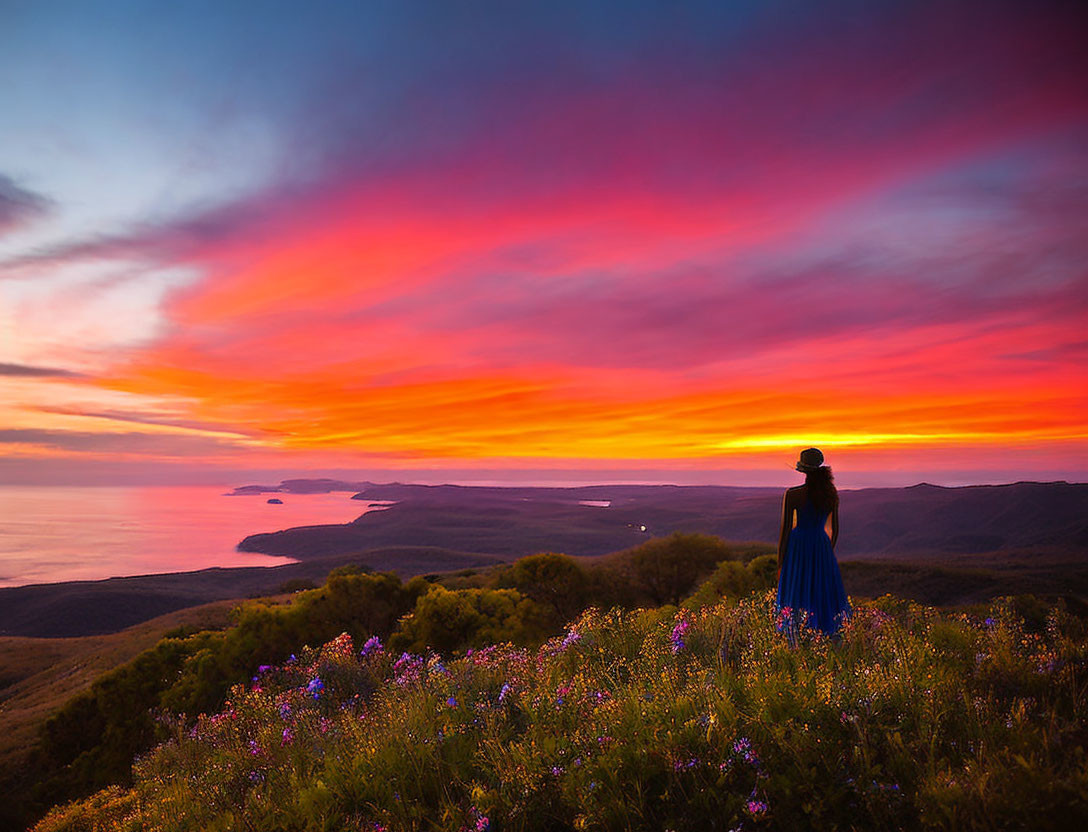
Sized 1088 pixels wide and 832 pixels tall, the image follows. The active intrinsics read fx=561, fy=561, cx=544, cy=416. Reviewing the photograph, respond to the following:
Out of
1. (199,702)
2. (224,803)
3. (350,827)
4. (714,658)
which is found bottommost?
(199,702)

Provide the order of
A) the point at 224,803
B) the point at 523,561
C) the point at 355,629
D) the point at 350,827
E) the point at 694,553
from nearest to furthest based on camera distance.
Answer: the point at 350,827 → the point at 224,803 → the point at 355,629 → the point at 523,561 → the point at 694,553

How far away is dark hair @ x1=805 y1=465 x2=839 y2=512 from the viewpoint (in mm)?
7117

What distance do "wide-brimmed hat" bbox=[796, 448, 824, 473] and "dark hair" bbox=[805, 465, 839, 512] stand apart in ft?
0.19

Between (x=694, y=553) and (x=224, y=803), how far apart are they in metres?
35.2

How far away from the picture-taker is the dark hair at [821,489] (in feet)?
23.4

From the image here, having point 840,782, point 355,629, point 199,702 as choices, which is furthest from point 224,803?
point 355,629

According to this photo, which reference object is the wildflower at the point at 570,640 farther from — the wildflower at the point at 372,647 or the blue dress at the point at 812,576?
the wildflower at the point at 372,647

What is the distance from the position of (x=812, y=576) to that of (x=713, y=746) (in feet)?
13.4

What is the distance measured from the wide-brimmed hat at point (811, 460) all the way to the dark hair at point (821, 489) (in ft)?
0.19

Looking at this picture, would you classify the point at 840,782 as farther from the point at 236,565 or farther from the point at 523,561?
the point at 236,565

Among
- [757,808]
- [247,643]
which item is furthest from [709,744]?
[247,643]

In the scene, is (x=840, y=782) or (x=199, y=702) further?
(x=199, y=702)

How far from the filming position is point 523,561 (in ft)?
105

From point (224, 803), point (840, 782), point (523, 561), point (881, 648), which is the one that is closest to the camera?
point (840, 782)
